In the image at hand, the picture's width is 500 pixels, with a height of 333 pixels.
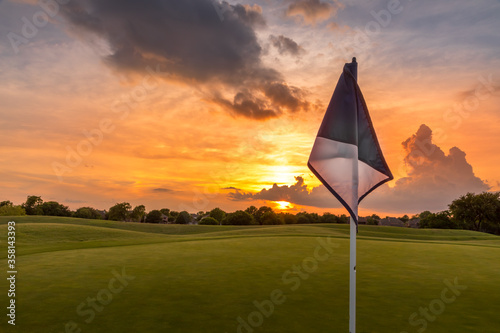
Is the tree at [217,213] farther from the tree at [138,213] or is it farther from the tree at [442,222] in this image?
the tree at [442,222]

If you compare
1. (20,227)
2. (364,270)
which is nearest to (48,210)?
(20,227)

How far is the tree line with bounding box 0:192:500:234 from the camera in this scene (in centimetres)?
8412

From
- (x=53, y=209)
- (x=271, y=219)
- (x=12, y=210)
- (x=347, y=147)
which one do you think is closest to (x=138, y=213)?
(x=53, y=209)

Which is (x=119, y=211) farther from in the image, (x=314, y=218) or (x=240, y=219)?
(x=314, y=218)

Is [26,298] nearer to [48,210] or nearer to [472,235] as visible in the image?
[472,235]

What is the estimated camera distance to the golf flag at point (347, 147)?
6.65 metres

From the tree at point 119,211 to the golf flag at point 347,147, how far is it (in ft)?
400

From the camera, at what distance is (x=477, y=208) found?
3295 inches

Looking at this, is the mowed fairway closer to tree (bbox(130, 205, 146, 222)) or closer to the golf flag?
the golf flag

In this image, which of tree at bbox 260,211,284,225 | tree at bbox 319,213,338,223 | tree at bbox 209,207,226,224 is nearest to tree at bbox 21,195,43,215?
tree at bbox 209,207,226,224

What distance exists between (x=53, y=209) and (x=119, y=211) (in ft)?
62.0

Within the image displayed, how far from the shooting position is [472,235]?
55250mm

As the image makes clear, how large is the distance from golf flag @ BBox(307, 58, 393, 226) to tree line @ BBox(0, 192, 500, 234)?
294ft

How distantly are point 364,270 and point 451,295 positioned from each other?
421 cm
